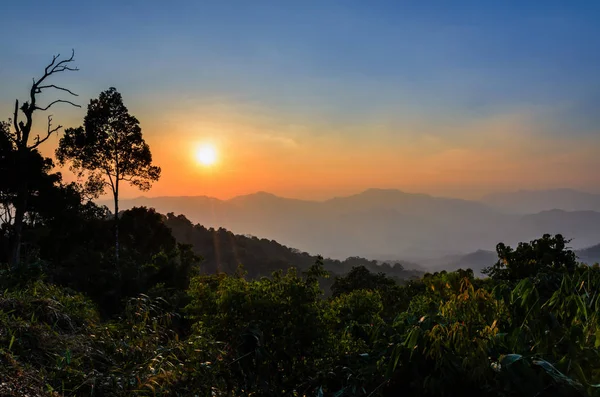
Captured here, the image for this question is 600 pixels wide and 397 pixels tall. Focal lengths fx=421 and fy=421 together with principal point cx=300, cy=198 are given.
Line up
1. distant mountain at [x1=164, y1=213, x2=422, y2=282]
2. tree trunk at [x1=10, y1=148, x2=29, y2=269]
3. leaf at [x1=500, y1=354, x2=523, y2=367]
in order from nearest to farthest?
1. leaf at [x1=500, y1=354, x2=523, y2=367]
2. tree trunk at [x1=10, y1=148, x2=29, y2=269]
3. distant mountain at [x1=164, y1=213, x2=422, y2=282]

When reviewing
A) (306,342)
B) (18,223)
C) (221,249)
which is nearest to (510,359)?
(306,342)

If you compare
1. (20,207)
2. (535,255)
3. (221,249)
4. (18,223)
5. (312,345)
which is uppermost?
(20,207)

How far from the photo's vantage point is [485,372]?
2834 millimetres

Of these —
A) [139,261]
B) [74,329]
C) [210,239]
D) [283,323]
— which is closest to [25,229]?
[139,261]

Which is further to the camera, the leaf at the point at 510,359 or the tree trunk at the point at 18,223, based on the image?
the tree trunk at the point at 18,223

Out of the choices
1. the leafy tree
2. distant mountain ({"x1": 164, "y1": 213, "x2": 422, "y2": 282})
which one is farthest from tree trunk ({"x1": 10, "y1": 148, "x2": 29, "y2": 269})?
distant mountain ({"x1": 164, "y1": 213, "x2": 422, "y2": 282})

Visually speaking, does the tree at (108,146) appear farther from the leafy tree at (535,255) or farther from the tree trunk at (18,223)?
the leafy tree at (535,255)

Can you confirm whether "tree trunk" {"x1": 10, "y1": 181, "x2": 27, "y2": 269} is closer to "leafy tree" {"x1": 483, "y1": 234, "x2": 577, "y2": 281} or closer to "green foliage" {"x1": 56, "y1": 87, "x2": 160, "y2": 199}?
"green foliage" {"x1": 56, "y1": 87, "x2": 160, "y2": 199}

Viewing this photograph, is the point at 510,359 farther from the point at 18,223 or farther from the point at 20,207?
the point at 20,207

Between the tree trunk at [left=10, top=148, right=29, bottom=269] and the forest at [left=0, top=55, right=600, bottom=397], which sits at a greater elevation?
the tree trunk at [left=10, top=148, right=29, bottom=269]

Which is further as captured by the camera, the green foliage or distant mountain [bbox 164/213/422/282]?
distant mountain [bbox 164/213/422/282]

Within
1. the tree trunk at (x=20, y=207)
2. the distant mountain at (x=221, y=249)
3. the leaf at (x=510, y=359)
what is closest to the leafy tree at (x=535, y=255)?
the leaf at (x=510, y=359)

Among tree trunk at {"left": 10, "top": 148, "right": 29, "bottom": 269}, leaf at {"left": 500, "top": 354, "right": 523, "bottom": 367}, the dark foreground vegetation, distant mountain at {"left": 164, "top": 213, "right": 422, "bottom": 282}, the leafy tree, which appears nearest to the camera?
leaf at {"left": 500, "top": 354, "right": 523, "bottom": 367}

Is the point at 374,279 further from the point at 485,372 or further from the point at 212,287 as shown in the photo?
the point at 485,372
